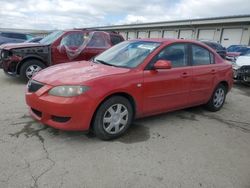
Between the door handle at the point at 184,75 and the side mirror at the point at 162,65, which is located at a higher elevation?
the side mirror at the point at 162,65

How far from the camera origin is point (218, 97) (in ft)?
18.9

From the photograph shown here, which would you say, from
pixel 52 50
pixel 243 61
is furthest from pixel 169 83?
pixel 243 61

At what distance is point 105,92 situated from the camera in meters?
3.58

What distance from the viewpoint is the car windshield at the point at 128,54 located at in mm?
4262

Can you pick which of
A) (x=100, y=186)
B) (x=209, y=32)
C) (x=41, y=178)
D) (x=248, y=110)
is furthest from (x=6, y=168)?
(x=209, y=32)

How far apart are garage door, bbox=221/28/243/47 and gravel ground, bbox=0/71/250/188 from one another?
785 inches

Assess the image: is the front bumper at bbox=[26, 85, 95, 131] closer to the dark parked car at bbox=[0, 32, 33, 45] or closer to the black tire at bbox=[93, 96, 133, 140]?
the black tire at bbox=[93, 96, 133, 140]

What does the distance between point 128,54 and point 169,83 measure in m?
0.91

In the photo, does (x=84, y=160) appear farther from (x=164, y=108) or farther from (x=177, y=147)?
(x=164, y=108)

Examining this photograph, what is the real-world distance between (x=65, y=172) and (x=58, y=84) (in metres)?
1.25

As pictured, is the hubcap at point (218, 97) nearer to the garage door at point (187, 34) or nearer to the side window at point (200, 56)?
the side window at point (200, 56)

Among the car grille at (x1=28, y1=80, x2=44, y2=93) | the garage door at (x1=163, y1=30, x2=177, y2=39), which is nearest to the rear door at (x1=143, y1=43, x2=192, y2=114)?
the car grille at (x1=28, y1=80, x2=44, y2=93)

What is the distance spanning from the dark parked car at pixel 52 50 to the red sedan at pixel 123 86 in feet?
11.3

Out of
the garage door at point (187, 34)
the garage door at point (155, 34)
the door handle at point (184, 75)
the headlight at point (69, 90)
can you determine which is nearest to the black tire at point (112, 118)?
the headlight at point (69, 90)
